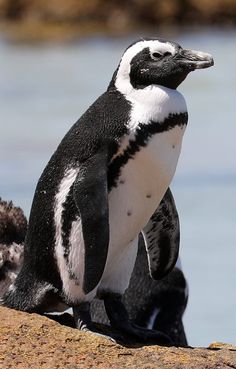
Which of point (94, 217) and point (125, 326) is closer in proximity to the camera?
point (94, 217)

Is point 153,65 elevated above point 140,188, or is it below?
above

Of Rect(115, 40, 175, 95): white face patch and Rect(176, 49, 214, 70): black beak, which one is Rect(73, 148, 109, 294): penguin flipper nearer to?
Rect(115, 40, 175, 95): white face patch

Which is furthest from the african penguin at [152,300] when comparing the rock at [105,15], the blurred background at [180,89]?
the rock at [105,15]

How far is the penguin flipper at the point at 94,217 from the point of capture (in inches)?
175

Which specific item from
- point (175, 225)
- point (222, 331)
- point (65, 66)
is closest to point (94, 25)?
point (65, 66)

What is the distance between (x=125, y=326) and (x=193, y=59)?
0.85m

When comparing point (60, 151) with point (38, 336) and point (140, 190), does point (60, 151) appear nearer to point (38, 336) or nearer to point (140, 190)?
point (140, 190)

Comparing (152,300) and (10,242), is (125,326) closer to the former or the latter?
(10,242)

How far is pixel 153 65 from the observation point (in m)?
4.61

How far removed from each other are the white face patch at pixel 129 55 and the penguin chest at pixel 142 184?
20 cm

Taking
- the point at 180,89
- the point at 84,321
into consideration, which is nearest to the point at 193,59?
the point at 84,321

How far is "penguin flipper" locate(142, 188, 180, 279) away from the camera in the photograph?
4953 millimetres

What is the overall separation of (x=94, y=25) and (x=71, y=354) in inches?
941

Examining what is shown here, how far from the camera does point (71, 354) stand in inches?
171
